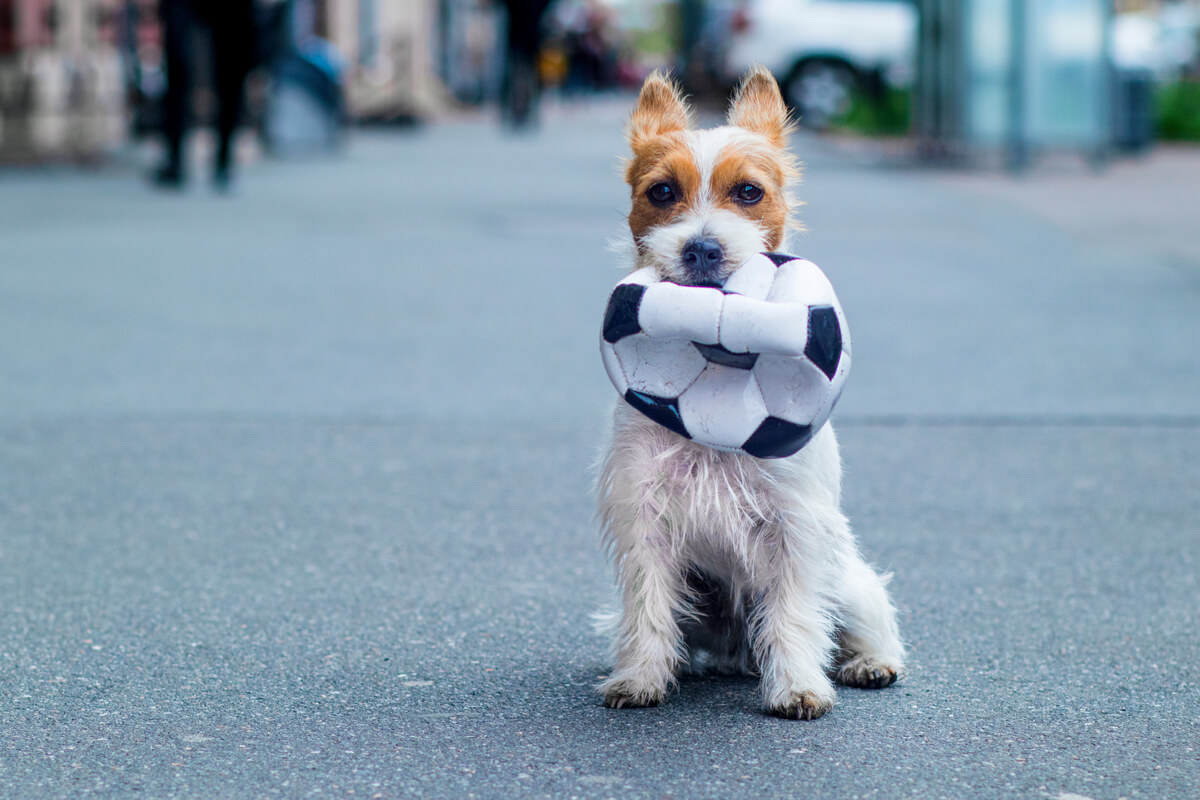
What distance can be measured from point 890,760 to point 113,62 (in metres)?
20.1

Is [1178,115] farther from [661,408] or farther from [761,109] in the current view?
[661,408]

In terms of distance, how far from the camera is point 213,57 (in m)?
14.6

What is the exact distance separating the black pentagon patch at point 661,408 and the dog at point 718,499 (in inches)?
2.9

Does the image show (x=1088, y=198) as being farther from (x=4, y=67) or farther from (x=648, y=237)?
(x=648, y=237)

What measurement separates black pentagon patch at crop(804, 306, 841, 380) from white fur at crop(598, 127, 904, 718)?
7.0 inches

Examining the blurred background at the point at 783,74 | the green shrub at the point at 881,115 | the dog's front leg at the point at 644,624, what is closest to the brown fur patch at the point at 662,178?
the dog's front leg at the point at 644,624

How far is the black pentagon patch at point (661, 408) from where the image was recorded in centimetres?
327

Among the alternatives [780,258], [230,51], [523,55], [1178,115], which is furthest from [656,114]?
[523,55]

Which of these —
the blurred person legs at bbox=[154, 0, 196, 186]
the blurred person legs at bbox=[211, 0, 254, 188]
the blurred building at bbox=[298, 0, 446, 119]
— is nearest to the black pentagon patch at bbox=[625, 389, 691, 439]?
the blurred person legs at bbox=[154, 0, 196, 186]

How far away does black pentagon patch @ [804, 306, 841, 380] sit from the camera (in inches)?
125

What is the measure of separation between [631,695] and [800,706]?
0.35 metres

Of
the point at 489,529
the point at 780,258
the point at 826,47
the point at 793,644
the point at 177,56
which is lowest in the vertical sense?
the point at 489,529

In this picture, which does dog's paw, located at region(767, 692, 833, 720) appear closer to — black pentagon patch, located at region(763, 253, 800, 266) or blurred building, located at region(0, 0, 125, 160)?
black pentagon patch, located at region(763, 253, 800, 266)

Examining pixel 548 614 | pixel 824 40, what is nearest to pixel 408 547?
pixel 548 614
